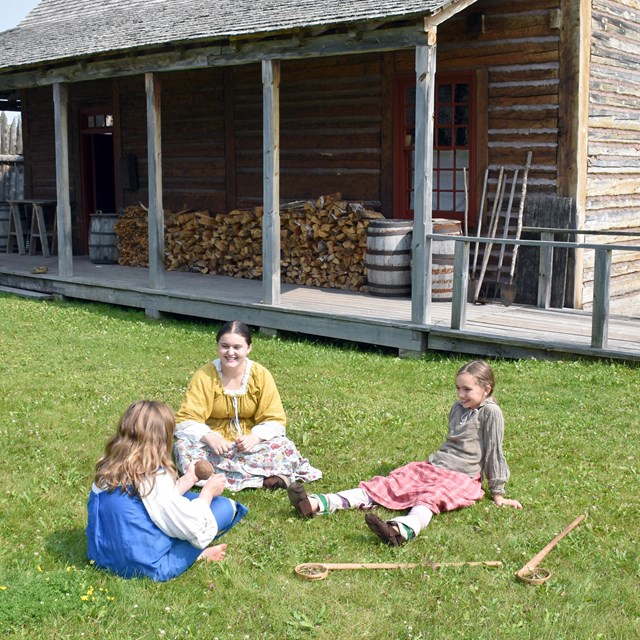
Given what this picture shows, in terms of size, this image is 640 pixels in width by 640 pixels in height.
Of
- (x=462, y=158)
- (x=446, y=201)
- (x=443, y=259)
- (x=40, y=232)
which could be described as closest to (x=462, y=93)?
(x=462, y=158)

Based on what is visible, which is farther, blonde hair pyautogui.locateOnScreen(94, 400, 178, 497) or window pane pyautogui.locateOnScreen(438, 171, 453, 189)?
window pane pyautogui.locateOnScreen(438, 171, 453, 189)

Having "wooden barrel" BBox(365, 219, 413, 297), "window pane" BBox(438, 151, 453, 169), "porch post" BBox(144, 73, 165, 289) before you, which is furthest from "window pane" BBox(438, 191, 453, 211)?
"porch post" BBox(144, 73, 165, 289)

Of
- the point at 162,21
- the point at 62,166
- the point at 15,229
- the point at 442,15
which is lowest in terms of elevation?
the point at 15,229

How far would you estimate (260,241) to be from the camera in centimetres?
1406

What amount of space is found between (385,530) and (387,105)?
8.73m

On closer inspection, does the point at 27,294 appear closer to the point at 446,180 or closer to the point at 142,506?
the point at 446,180

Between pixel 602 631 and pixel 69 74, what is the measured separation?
1154 cm

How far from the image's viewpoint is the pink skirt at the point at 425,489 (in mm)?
5594

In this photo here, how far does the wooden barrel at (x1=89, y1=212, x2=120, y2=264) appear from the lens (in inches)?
643

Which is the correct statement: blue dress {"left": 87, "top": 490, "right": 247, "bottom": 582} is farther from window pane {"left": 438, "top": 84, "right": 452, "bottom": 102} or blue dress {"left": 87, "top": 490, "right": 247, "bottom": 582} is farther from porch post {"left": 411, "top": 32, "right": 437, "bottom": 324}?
window pane {"left": 438, "top": 84, "right": 452, "bottom": 102}

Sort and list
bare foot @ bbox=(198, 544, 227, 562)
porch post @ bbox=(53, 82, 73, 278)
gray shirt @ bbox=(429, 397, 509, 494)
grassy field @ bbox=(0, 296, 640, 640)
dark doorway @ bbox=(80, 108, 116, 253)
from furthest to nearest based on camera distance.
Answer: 1. dark doorway @ bbox=(80, 108, 116, 253)
2. porch post @ bbox=(53, 82, 73, 278)
3. gray shirt @ bbox=(429, 397, 509, 494)
4. bare foot @ bbox=(198, 544, 227, 562)
5. grassy field @ bbox=(0, 296, 640, 640)

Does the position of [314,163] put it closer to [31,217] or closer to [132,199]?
[132,199]

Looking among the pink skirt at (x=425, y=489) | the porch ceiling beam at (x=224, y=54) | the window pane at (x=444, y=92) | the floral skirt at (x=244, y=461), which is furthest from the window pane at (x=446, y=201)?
the pink skirt at (x=425, y=489)

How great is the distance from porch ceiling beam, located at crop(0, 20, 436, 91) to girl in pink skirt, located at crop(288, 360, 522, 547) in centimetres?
497
